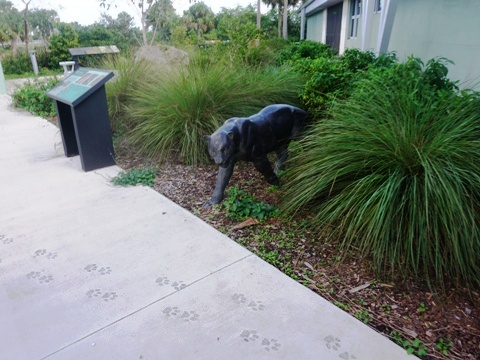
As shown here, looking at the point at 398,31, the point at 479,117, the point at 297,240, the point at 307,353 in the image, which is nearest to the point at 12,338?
the point at 307,353

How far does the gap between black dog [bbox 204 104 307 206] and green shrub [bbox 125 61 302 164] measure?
1096 mm

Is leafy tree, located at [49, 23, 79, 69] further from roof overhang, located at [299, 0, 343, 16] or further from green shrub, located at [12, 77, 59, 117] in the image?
roof overhang, located at [299, 0, 343, 16]

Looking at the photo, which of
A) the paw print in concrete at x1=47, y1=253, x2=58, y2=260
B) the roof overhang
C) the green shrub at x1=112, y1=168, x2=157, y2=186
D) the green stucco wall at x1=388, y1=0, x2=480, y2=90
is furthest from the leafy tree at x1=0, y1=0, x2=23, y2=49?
the paw print in concrete at x1=47, y1=253, x2=58, y2=260

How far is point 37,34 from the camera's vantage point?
3431 centimetres

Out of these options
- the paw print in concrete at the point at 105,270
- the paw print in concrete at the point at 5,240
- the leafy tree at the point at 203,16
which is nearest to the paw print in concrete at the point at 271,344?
the paw print in concrete at the point at 105,270

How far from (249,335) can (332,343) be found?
46 centimetres

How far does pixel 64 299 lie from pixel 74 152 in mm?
3503

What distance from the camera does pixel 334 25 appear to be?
64.2 feet

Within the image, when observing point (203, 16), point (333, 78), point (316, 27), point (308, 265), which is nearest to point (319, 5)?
point (316, 27)

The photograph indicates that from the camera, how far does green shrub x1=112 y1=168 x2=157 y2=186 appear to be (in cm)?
443

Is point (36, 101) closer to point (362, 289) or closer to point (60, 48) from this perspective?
point (362, 289)

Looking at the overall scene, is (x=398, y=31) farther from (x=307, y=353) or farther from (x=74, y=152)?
(x=307, y=353)

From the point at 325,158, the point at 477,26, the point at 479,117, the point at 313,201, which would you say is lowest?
the point at 313,201

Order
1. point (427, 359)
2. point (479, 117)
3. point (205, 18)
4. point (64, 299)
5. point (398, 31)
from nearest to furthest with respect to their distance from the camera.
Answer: point (427, 359)
point (64, 299)
point (479, 117)
point (398, 31)
point (205, 18)
